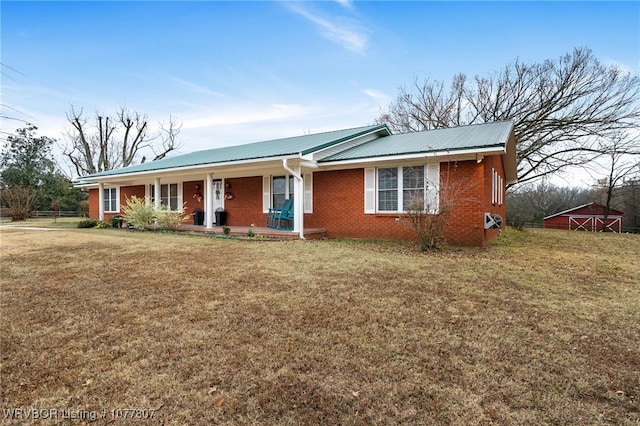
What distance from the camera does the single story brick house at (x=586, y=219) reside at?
26.0 m

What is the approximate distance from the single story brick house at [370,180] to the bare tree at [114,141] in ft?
79.4

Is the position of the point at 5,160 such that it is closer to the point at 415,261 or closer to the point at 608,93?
the point at 415,261

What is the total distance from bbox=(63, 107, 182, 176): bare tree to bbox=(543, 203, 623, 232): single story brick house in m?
39.3

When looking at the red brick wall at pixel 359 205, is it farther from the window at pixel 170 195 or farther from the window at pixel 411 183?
the window at pixel 170 195

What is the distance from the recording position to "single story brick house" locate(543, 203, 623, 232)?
85.3ft

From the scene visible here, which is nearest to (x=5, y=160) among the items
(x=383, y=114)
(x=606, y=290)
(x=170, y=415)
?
(x=383, y=114)

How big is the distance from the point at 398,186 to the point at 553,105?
15.1m

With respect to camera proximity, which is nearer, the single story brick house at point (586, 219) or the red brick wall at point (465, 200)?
the red brick wall at point (465, 200)

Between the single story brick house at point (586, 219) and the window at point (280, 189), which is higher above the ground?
the window at point (280, 189)

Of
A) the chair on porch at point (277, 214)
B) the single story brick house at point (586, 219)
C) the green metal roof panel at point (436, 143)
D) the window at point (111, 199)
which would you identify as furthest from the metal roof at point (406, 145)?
the single story brick house at point (586, 219)

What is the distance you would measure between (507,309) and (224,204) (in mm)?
11949

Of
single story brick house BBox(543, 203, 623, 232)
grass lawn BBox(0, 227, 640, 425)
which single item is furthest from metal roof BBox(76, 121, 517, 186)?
single story brick house BBox(543, 203, 623, 232)

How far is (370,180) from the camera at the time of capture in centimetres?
1038

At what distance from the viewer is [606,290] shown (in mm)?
4840
